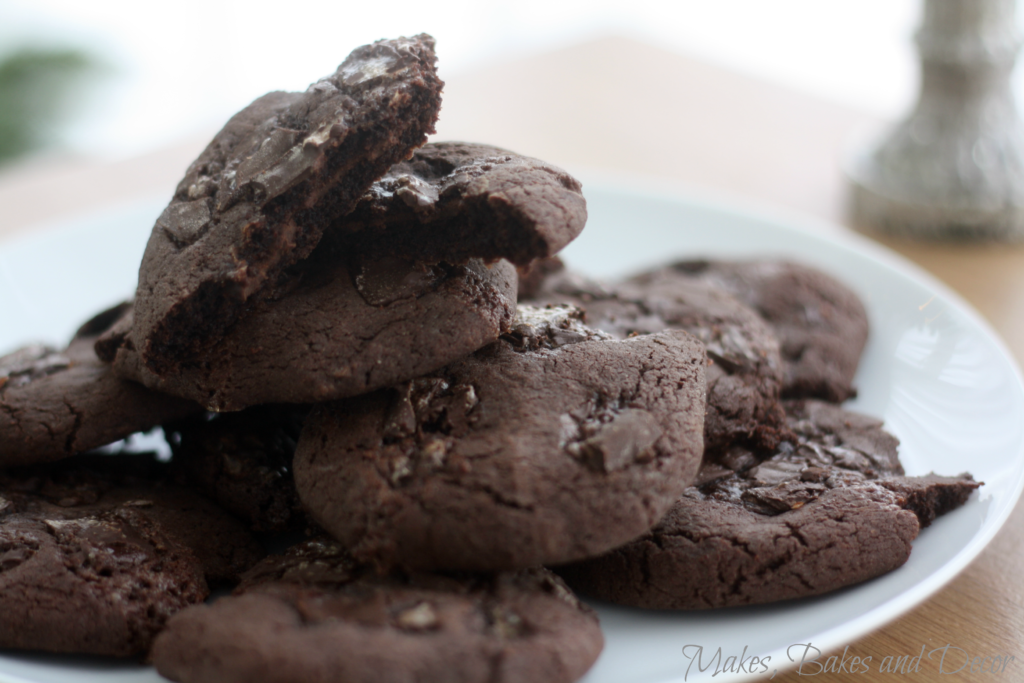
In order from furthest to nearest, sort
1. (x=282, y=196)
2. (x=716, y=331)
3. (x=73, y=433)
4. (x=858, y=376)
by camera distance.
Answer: (x=858, y=376) → (x=716, y=331) → (x=73, y=433) → (x=282, y=196)

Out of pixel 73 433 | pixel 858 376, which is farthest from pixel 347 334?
pixel 858 376

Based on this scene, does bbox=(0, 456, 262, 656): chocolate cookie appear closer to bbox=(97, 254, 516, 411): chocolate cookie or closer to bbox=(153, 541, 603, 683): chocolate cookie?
bbox=(153, 541, 603, 683): chocolate cookie

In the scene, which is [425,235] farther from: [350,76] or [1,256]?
[1,256]

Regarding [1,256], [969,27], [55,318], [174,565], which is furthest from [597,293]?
[969,27]

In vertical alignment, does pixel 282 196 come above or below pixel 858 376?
above

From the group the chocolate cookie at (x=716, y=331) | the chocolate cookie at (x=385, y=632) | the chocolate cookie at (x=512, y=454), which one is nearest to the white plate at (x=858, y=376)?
the chocolate cookie at (x=385, y=632)

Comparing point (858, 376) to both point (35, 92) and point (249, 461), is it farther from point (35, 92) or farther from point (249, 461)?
point (35, 92)

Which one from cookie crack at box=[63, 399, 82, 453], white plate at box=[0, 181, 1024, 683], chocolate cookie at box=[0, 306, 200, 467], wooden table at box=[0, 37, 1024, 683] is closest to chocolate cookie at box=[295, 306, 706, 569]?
white plate at box=[0, 181, 1024, 683]
